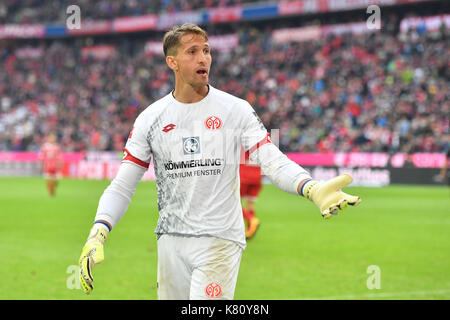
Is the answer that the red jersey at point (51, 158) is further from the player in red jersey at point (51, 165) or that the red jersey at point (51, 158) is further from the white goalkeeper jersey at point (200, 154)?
the white goalkeeper jersey at point (200, 154)

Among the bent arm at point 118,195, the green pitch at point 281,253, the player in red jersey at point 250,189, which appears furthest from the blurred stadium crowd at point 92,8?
the bent arm at point 118,195

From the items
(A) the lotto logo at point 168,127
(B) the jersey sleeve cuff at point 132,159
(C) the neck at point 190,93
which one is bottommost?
(B) the jersey sleeve cuff at point 132,159

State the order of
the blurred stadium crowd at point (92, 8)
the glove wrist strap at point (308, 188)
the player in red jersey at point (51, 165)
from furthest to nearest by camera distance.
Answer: the blurred stadium crowd at point (92, 8), the player in red jersey at point (51, 165), the glove wrist strap at point (308, 188)

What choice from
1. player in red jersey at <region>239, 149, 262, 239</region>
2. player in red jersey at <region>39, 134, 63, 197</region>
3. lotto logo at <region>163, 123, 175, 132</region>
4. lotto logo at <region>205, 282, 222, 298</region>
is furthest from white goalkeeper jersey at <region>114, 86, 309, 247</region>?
player in red jersey at <region>39, 134, 63, 197</region>

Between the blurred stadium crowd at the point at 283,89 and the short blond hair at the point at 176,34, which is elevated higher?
the blurred stadium crowd at the point at 283,89

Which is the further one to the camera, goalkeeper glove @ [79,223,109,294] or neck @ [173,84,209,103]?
neck @ [173,84,209,103]

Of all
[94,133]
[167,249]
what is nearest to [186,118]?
[167,249]

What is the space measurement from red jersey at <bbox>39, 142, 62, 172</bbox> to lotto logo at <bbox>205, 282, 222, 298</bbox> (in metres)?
21.8

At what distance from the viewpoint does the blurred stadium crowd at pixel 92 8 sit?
162ft

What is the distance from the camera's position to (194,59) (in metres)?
4.61

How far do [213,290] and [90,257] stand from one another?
2.76 ft

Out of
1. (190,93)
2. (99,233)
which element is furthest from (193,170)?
(99,233)

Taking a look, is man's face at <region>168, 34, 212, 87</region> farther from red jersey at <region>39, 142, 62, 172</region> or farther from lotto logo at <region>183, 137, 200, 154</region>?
red jersey at <region>39, 142, 62, 172</region>

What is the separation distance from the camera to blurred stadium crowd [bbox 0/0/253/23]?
162 feet
